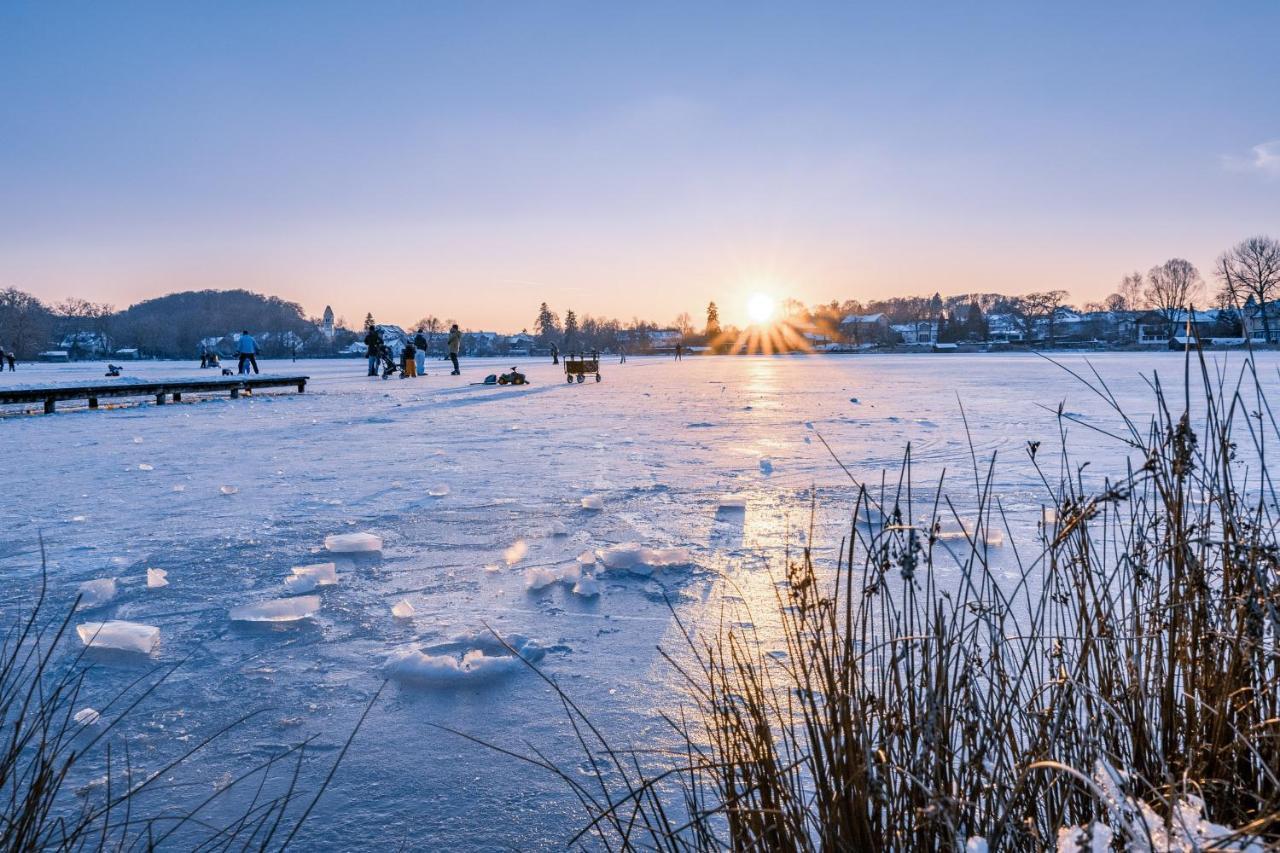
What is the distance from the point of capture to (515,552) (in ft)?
14.7

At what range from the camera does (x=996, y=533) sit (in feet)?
14.9

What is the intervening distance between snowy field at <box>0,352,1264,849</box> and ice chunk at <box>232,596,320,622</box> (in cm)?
4

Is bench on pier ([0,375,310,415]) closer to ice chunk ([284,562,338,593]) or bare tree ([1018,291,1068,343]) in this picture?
ice chunk ([284,562,338,593])

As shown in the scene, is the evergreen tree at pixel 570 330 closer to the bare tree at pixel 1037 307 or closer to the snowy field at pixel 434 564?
the bare tree at pixel 1037 307

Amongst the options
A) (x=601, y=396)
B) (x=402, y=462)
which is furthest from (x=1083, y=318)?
(x=402, y=462)

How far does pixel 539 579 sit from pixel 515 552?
0.64 meters

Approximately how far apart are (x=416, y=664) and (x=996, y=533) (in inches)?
128

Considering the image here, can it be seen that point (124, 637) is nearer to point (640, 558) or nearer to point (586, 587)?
point (586, 587)

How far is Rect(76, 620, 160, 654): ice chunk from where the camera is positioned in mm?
3008

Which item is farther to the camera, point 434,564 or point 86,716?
point 434,564

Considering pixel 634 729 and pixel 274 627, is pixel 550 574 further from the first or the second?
pixel 634 729

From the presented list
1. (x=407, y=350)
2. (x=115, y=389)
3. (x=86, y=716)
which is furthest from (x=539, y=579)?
(x=407, y=350)

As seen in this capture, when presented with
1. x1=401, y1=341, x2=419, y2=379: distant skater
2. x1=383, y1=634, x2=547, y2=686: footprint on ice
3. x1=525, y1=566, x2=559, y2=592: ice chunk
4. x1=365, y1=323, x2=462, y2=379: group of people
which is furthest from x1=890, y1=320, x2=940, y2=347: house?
x1=383, y1=634, x2=547, y2=686: footprint on ice

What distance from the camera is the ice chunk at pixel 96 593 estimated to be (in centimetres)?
357
